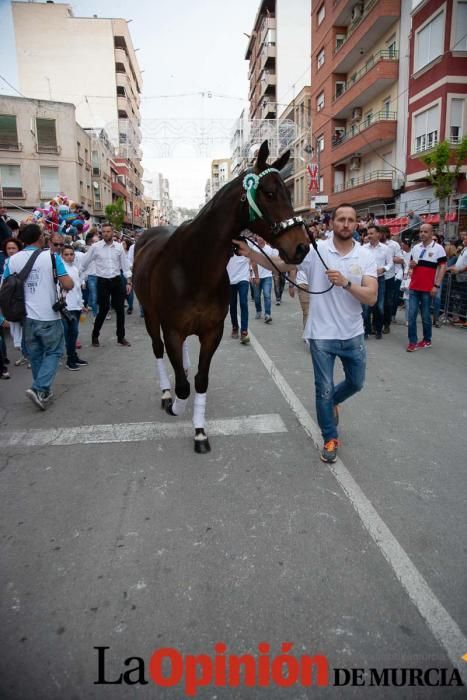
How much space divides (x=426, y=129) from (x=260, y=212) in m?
21.1

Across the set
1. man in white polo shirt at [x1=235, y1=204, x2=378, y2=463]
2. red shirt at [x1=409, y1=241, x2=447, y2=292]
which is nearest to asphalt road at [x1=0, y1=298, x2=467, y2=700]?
man in white polo shirt at [x1=235, y1=204, x2=378, y2=463]

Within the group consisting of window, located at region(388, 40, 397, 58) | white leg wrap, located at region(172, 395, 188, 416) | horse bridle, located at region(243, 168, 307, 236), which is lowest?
white leg wrap, located at region(172, 395, 188, 416)

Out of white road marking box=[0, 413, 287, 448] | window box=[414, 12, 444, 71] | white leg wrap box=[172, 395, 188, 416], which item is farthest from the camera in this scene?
window box=[414, 12, 444, 71]

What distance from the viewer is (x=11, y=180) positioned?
36688 millimetres

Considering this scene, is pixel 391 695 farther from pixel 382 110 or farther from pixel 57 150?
pixel 57 150

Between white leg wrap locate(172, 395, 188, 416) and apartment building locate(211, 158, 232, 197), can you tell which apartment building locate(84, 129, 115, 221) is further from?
apartment building locate(211, 158, 232, 197)

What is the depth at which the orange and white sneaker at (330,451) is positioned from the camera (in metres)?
3.73

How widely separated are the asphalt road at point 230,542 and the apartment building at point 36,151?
3712cm

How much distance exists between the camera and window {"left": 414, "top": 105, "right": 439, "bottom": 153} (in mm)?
19703

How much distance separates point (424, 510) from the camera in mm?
3045

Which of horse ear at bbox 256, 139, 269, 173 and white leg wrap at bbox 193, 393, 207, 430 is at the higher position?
horse ear at bbox 256, 139, 269, 173

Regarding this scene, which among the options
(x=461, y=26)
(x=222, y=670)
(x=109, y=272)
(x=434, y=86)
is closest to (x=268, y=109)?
(x=434, y=86)

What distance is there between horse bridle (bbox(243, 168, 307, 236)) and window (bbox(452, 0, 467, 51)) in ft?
67.2

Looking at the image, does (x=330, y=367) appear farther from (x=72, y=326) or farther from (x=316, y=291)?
(x=72, y=326)
